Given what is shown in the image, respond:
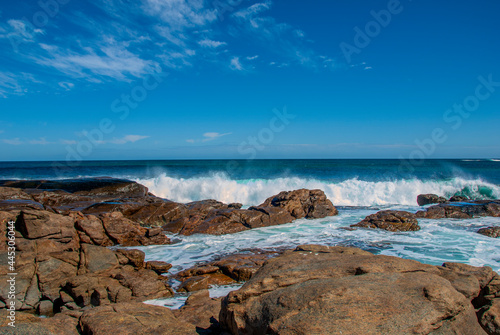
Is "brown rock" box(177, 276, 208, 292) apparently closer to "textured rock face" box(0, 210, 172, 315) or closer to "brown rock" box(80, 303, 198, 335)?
"textured rock face" box(0, 210, 172, 315)

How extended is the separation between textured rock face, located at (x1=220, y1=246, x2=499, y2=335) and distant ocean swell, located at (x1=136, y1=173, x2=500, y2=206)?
19.1 metres

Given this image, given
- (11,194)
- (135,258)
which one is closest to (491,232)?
(135,258)

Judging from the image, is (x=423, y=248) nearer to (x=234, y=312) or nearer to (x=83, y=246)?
(x=234, y=312)

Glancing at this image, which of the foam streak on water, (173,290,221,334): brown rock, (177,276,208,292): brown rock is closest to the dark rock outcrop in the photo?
(177,276,208,292): brown rock

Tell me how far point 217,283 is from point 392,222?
30.5 feet

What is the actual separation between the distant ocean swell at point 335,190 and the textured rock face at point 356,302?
19131 millimetres

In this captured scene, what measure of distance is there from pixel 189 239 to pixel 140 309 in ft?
22.8

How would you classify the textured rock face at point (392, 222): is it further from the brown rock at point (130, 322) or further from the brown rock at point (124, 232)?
the brown rock at point (130, 322)

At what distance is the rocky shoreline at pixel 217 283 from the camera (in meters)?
3.25

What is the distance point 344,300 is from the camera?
3.27m

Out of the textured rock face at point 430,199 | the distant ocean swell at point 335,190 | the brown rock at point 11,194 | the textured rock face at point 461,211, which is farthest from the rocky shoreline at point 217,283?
the distant ocean swell at point 335,190

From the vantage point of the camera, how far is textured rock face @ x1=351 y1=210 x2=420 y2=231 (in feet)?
42.0

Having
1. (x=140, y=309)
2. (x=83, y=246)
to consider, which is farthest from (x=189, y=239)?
(x=140, y=309)

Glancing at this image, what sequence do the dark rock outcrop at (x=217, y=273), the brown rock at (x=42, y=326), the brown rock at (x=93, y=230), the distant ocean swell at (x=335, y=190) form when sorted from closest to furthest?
1. the brown rock at (x=42, y=326)
2. the dark rock outcrop at (x=217, y=273)
3. the brown rock at (x=93, y=230)
4. the distant ocean swell at (x=335, y=190)
